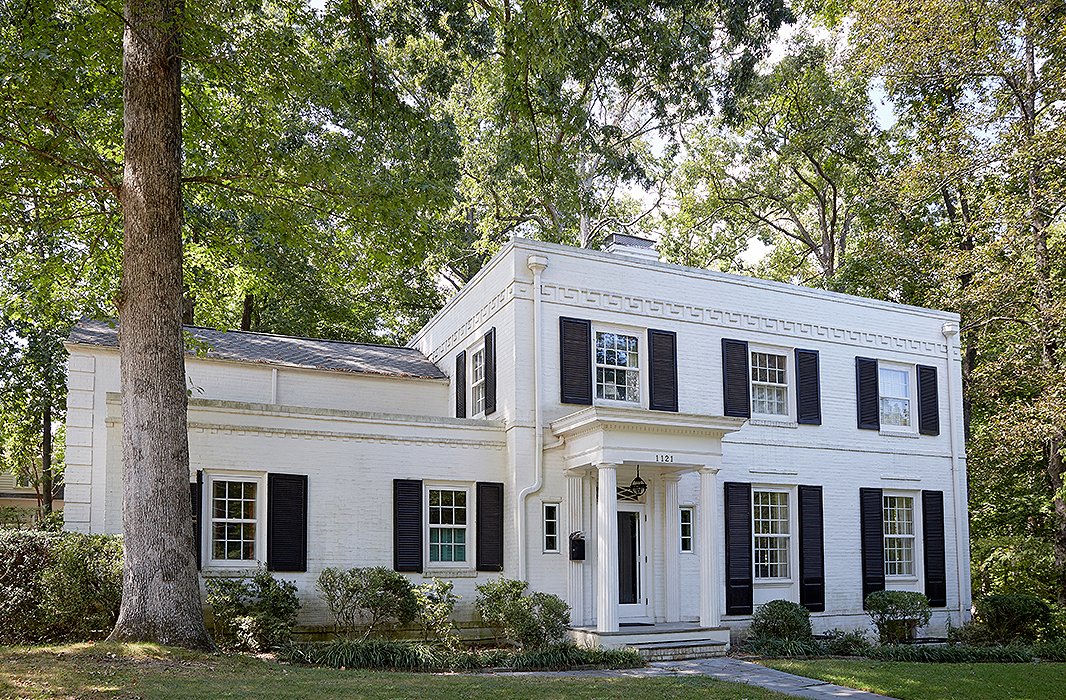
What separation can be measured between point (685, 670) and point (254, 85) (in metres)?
11.3

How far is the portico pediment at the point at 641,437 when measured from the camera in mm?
15508

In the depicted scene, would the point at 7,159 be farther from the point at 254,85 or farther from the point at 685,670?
the point at 685,670

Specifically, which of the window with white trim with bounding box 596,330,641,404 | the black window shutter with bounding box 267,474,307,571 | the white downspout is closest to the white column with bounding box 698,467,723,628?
the window with white trim with bounding box 596,330,641,404

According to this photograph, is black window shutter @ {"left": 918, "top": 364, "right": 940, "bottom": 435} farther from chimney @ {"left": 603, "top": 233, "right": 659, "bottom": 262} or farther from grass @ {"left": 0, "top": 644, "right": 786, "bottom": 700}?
grass @ {"left": 0, "top": 644, "right": 786, "bottom": 700}

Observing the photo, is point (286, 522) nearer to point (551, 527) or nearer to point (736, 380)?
point (551, 527)

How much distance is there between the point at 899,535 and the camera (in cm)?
2031

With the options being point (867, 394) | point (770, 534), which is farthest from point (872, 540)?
point (867, 394)

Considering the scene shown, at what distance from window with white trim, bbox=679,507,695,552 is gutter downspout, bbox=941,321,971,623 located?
6.75m

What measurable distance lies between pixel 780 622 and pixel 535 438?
542 cm

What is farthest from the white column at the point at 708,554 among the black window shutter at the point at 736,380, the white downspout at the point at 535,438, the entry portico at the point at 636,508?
the white downspout at the point at 535,438

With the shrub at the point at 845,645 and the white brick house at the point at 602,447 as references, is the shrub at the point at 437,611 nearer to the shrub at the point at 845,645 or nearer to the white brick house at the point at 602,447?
the white brick house at the point at 602,447

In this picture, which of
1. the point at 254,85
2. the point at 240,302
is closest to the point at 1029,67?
the point at 254,85

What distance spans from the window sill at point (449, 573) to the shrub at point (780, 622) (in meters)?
5.12

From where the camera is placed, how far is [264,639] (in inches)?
547
